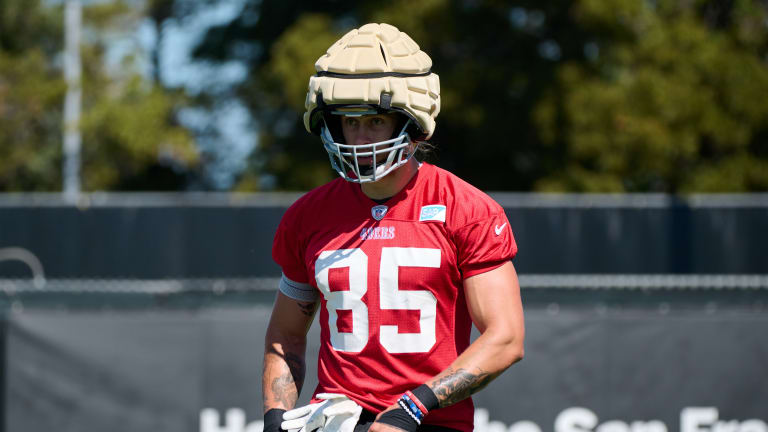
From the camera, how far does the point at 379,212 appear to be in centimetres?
348

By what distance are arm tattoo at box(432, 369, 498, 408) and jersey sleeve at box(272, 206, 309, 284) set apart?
747 mm

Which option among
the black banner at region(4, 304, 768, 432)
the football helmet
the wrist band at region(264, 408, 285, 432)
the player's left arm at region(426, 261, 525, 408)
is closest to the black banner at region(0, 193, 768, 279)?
the black banner at region(4, 304, 768, 432)

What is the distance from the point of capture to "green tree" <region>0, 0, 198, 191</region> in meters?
26.6

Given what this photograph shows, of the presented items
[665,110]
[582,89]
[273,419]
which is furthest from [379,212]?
[582,89]

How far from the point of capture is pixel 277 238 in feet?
12.1

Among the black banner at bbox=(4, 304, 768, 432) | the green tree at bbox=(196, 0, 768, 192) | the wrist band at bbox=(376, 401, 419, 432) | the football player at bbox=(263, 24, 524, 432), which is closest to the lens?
the wrist band at bbox=(376, 401, 419, 432)

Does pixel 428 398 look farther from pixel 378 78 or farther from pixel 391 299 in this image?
pixel 378 78

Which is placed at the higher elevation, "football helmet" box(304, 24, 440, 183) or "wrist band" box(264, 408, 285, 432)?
"football helmet" box(304, 24, 440, 183)

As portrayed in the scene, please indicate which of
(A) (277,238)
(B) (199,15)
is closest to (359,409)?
(A) (277,238)

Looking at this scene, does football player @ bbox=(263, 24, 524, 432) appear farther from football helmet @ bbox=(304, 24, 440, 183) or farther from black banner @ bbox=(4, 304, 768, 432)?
black banner @ bbox=(4, 304, 768, 432)

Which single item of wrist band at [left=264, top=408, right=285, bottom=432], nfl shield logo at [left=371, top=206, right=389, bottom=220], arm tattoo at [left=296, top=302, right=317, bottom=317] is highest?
nfl shield logo at [left=371, top=206, right=389, bottom=220]

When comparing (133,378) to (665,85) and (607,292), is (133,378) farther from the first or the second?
(665,85)

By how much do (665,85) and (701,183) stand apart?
6.67 ft

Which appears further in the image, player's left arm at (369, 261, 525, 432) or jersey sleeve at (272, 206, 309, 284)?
jersey sleeve at (272, 206, 309, 284)
